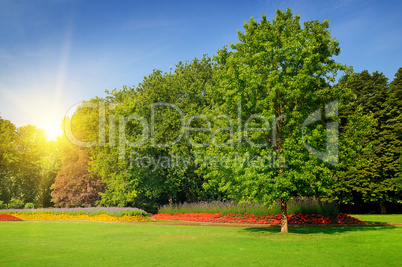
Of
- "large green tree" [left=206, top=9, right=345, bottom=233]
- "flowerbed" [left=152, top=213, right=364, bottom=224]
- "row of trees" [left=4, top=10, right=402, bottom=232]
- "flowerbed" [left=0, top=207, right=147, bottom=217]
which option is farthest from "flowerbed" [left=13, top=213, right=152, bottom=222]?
"large green tree" [left=206, top=9, right=345, bottom=233]

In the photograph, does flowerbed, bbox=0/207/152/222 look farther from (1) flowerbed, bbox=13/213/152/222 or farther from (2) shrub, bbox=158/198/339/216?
(2) shrub, bbox=158/198/339/216

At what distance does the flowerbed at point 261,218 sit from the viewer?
23.0 metres

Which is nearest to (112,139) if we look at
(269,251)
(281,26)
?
(281,26)

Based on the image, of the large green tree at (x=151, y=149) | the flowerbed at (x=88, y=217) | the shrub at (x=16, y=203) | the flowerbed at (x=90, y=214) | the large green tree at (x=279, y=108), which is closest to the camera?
the large green tree at (x=279, y=108)

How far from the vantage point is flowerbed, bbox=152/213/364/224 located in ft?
75.4

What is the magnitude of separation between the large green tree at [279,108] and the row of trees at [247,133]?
6cm

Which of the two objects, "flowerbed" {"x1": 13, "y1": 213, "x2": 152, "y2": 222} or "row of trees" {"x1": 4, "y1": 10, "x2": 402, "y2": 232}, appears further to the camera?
"flowerbed" {"x1": 13, "y1": 213, "x2": 152, "y2": 222}

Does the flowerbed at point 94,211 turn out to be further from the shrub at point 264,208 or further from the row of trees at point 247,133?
the shrub at point 264,208

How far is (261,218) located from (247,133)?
947cm

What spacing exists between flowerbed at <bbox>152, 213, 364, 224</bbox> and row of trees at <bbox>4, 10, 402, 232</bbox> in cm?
177

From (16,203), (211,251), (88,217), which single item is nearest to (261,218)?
(211,251)

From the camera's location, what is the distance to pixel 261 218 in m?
25.0

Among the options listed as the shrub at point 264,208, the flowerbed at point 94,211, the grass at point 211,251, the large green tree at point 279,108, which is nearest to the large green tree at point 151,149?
the flowerbed at point 94,211

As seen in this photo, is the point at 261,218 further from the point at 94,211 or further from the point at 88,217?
the point at 88,217
